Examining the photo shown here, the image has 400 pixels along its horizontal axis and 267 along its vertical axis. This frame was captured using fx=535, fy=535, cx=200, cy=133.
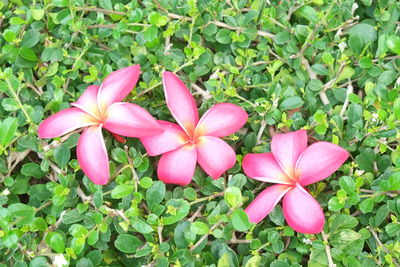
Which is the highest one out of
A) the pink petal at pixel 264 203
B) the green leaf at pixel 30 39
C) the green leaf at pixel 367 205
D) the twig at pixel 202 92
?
the green leaf at pixel 30 39

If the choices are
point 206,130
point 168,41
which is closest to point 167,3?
point 168,41

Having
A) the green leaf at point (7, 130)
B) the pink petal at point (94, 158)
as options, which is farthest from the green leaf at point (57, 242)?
the green leaf at point (7, 130)

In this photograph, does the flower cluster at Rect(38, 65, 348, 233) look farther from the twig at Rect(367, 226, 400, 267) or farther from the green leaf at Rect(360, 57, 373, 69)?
the green leaf at Rect(360, 57, 373, 69)

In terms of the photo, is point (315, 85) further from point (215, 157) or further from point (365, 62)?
point (215, 157)

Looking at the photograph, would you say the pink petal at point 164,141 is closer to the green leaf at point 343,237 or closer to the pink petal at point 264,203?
the pink petal at point 264,203

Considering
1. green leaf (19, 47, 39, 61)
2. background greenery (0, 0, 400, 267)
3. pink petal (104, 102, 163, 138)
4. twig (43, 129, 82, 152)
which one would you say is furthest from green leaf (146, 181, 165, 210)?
green leaf (19, 47, 39, 61)

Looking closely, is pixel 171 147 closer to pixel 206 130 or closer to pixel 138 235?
pixel 206 130
